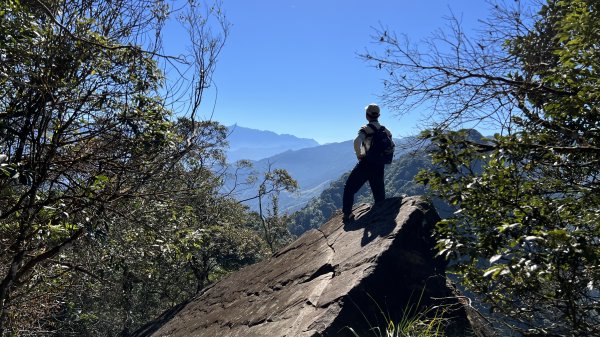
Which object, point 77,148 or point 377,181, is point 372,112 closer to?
point 377,181

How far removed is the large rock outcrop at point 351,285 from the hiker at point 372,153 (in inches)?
17.8

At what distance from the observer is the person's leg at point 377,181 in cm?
746

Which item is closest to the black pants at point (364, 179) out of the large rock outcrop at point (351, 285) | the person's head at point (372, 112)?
the large rock outcrop at point (351, 285)

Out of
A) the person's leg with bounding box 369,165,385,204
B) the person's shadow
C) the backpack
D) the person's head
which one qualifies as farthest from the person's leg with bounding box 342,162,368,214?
the person's head

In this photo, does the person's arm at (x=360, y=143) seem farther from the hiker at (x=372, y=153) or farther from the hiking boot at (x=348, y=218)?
the hiking boot at (x=348, y=218)

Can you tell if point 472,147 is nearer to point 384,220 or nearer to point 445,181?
point 445,181

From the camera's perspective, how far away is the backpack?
7.09 m

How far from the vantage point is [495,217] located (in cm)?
407

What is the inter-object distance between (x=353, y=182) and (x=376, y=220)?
4.13 feet

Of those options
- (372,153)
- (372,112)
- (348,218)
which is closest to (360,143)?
(372,153)

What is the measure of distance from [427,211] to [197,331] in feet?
14.6

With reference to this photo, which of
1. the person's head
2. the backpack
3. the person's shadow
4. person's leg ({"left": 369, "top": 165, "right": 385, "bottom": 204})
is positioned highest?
the person's head

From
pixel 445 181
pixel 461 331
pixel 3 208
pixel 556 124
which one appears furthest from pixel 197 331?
pixel 556 124

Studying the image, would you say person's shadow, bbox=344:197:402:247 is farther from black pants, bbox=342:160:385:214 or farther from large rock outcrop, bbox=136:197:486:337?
black pants, bbox=342:160:385:214
